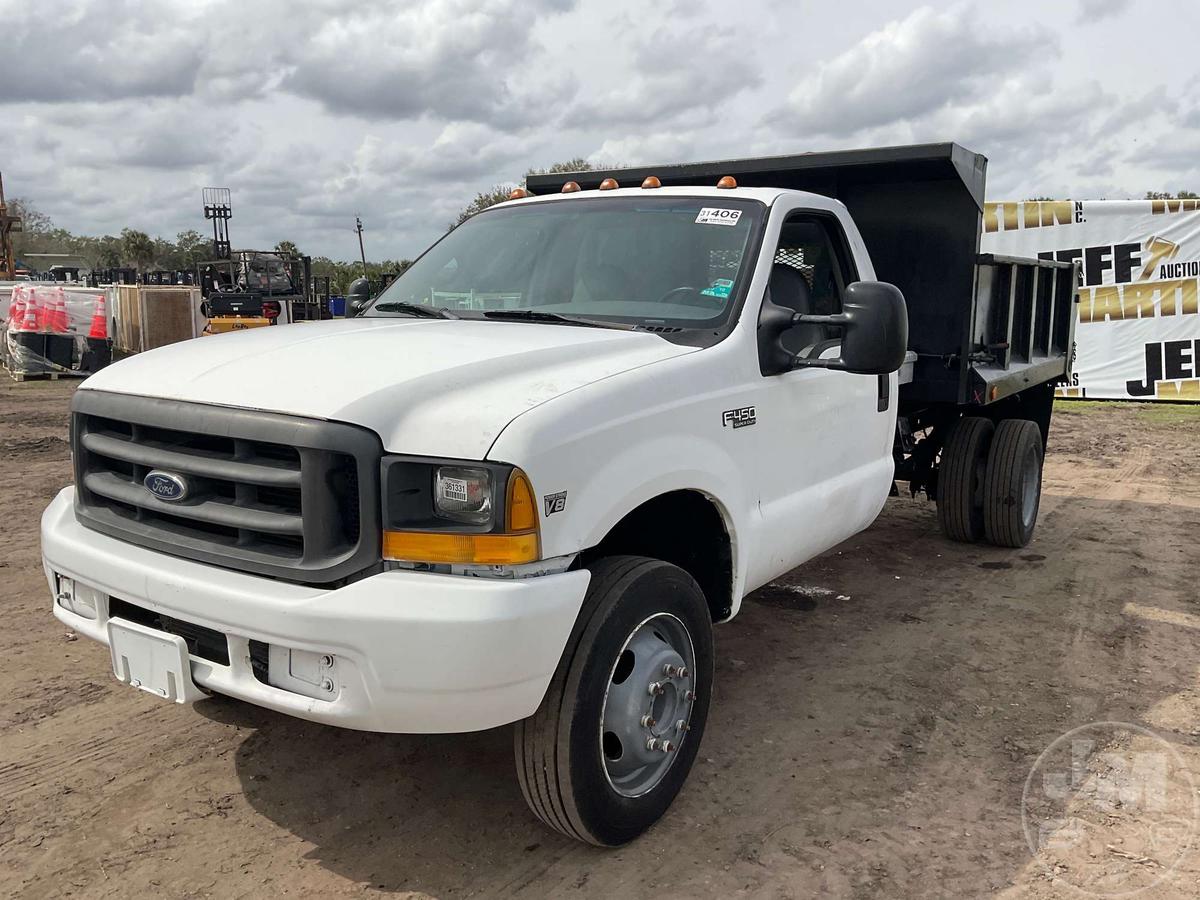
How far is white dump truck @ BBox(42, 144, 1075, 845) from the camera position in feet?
8.29

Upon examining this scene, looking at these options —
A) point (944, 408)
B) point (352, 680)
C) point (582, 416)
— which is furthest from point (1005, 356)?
point (352, 680)

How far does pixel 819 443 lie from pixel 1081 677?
1738 mm

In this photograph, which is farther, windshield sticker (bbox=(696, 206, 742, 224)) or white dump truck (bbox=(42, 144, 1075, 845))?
windshield sticker (bbox=(696, 206, 742, 224))

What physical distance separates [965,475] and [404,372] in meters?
4.75

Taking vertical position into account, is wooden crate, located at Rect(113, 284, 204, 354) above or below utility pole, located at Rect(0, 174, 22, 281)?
below

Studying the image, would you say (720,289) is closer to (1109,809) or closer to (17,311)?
(1109,809)

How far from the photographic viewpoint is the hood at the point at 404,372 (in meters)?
2.56

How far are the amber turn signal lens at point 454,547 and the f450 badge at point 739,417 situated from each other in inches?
42.1

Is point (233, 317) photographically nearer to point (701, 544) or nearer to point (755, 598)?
point (755, 598)

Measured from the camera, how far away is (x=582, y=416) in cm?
272

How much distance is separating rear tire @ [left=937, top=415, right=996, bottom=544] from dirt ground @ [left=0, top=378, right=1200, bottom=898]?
A: 1.05m

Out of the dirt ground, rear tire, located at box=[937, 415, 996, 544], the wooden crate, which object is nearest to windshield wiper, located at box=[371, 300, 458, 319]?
the dirt ground

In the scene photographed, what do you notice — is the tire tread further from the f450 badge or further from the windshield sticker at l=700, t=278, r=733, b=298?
the windshield sticker at l=700, t=278, r=733, b=298

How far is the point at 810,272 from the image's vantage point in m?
4.25
